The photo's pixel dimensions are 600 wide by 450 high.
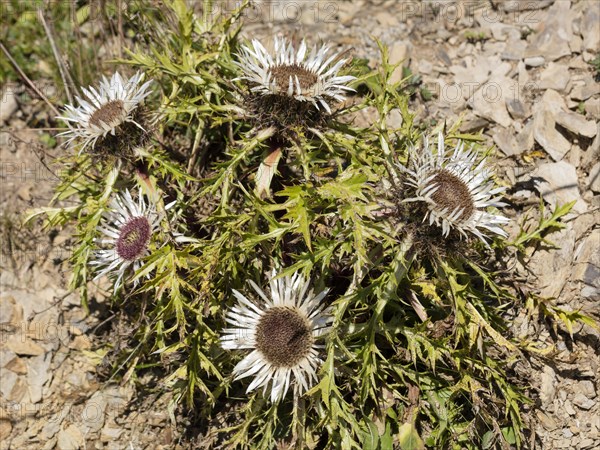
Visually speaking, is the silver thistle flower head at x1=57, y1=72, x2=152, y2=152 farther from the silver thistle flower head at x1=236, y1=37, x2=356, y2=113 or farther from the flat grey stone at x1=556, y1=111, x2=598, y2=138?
the flat grey stone at x1=556, y1=111, x2=598, y2=138

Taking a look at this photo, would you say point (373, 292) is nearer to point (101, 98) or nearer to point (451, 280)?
point (451, 280)

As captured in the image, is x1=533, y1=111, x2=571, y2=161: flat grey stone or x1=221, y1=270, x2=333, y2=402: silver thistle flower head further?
x1=533, y1=111, x2=571, y2=161: flat grey stone

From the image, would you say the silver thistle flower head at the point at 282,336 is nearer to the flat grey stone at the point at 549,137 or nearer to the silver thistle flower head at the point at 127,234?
the silver thistle flower head at the point at 127,234

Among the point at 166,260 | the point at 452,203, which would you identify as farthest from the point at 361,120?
the point at 166,260

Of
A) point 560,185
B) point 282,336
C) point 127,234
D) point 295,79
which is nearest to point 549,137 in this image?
point 560,185

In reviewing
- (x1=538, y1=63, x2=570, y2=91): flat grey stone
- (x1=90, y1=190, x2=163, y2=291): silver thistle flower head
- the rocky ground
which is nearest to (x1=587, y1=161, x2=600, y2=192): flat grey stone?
the rocky ground

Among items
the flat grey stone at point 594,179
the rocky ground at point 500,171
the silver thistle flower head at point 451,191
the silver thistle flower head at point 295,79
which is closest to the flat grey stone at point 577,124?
the rocky ground at point 500,171

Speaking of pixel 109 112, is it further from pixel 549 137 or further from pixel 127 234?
pixel 549 137
